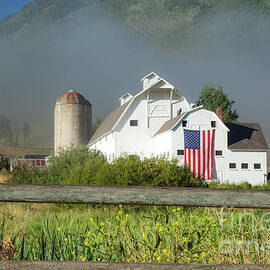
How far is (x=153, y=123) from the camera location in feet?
122

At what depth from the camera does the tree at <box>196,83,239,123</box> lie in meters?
56.9

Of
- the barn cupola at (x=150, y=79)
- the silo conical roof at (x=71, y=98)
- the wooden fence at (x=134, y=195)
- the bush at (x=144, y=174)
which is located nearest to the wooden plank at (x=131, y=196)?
the wooden fence at (x=134, y=195)

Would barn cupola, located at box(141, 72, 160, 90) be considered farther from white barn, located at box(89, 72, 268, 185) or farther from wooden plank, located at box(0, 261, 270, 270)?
wooden plank, located at box(0, 261, 270, 270)

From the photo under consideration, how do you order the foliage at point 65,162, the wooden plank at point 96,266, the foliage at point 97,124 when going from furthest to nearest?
Answer: 1. the foliage at point 97,124
2. the foliage at point 65,162
3. the wooden plank at point 96,266

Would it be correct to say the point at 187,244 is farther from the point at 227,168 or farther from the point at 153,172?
the point at 227,168

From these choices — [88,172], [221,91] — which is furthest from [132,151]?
[221,91]

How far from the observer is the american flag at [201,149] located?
32438 millimetres

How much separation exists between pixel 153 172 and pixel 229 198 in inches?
387

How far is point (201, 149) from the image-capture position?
108 ft

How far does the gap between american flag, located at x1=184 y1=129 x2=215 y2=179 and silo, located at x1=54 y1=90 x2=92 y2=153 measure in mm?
27883

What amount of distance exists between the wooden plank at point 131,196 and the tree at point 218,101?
53.8m

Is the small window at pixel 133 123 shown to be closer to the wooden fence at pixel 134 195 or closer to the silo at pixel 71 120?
the silo at pixel 71 120

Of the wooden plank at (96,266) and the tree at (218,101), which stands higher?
the tree at (218,101)

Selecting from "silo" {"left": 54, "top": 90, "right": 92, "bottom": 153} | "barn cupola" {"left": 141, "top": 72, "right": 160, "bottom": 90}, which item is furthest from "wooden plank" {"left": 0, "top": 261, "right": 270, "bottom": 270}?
"silo" {"left": 54, "top": 90, "right": 92, "bottom": 153}
